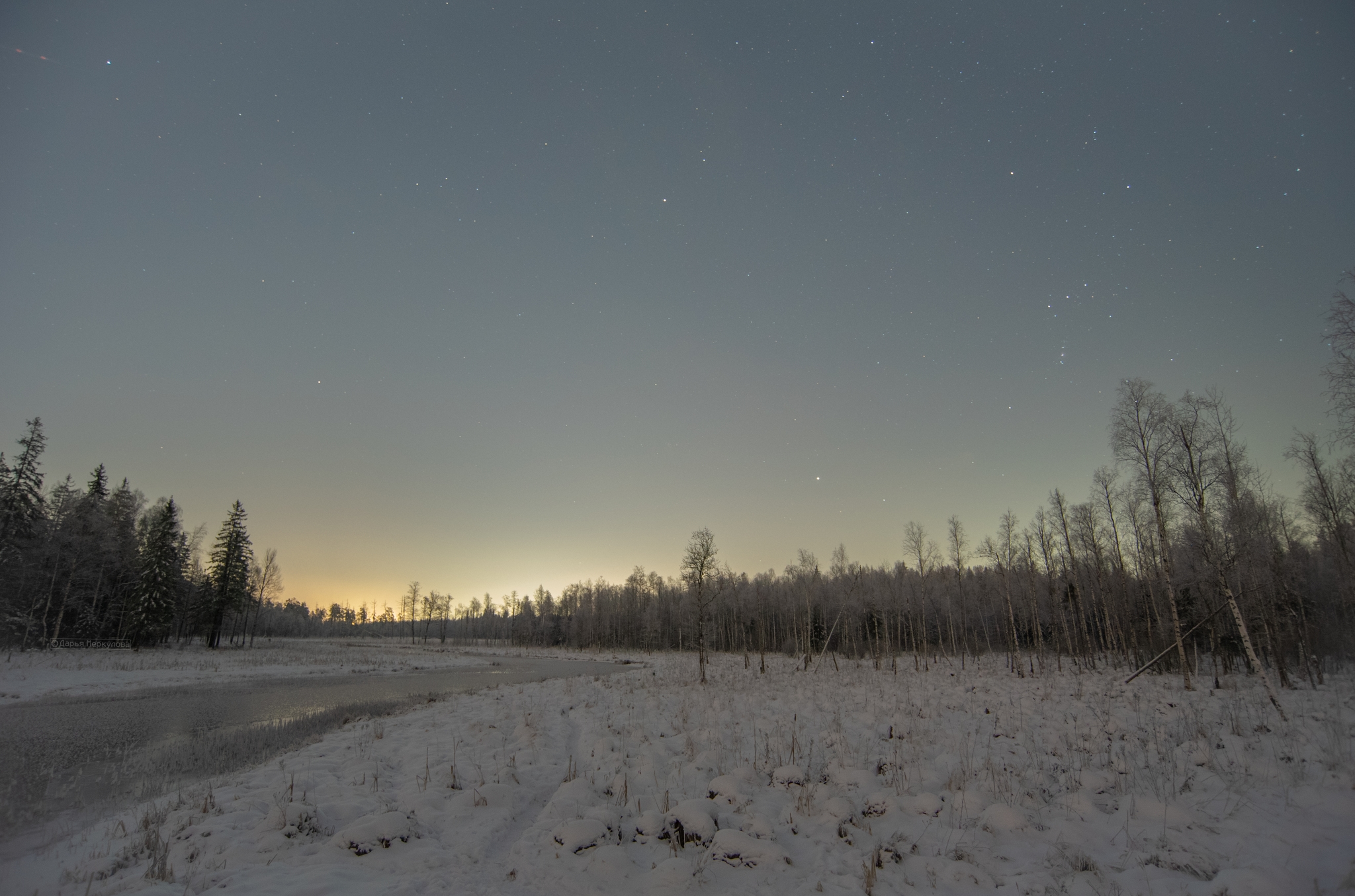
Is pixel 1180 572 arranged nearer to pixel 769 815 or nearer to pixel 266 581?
pixel 769 815

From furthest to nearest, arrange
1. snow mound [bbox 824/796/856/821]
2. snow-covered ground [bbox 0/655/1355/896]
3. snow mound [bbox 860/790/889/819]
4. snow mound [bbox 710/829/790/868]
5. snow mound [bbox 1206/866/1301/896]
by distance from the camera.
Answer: snow mound [bbox 860/790/889/819] → snow mound [bbox 824/796/856/821] → snow mound [bbox 710/829/790/868] → snow-covered ground [bbox 0/655/1355/896] → snow mound [bbox 1206/866/1301/896]

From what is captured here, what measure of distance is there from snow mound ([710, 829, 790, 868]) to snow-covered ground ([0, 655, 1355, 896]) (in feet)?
0.08

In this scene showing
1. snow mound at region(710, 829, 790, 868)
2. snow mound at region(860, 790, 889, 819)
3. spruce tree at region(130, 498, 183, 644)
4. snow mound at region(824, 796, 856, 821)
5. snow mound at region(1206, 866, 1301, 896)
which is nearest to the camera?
snow mound at region(1206, 866, 1301, 896)

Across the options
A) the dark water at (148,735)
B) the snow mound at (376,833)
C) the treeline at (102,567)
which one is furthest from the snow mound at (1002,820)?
the treeline at (102,567)

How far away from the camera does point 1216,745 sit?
9969 millimetres

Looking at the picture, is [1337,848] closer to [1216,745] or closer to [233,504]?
[1216,745]

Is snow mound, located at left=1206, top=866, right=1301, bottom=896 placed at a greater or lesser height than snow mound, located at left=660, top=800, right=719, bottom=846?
greater

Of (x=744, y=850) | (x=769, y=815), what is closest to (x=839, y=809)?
(x=769, y=815)

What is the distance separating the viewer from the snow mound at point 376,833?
6.90m

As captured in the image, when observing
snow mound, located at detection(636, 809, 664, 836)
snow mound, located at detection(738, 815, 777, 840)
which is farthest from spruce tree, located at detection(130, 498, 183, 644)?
snow mound, located at detection(738, 815, 777, 840)

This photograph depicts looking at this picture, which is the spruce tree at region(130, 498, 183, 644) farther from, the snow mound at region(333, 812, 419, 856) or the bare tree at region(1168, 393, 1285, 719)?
the bare tree at region(1168, 393, 1285, 719)

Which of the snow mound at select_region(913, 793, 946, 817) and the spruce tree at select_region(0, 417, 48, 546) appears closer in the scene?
the snow mound at select_region(913, 793, 946, 817)

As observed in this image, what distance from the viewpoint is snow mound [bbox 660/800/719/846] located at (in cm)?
720

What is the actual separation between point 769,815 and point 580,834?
9.43ft
